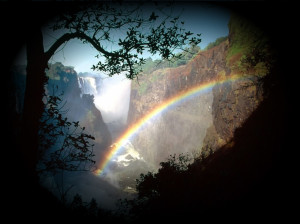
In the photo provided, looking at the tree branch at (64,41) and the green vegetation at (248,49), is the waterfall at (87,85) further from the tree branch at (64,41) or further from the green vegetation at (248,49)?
the tree branch at (64,41)

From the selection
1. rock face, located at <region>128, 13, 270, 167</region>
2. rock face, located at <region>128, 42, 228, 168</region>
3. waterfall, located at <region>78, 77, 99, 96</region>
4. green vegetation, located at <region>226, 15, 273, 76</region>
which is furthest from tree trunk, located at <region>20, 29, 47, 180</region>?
waterfall, located at <region>78, 77, 99, 96</region>

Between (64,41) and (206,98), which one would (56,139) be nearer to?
(64,41)

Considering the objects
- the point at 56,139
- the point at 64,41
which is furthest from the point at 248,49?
the point at 56,139

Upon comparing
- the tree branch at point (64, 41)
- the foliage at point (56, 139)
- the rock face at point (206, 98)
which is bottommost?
the foliage at point (56, 139)

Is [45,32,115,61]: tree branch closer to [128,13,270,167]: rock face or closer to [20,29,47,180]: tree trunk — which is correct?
[20,29,47,180]: tree trunk

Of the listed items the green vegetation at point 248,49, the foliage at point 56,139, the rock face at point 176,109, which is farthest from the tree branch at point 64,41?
the rock face at point 176,109
